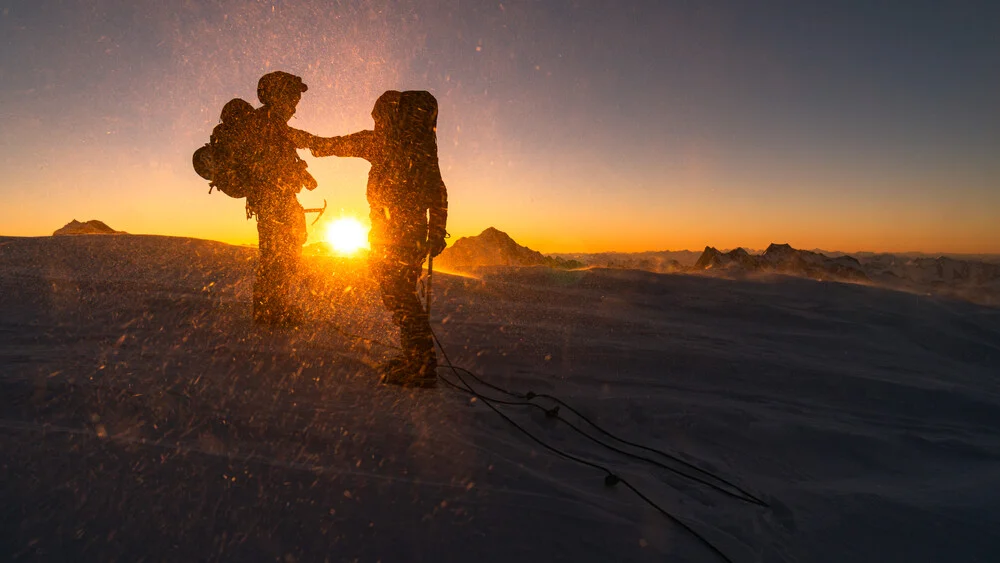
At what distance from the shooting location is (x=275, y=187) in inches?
197

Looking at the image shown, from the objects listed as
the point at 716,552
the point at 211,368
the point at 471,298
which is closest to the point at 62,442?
the point at 211,368

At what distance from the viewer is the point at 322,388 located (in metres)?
3.35

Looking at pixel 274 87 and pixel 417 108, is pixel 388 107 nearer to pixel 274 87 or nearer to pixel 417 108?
pixel 417 108

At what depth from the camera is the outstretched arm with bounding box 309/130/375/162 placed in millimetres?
4441

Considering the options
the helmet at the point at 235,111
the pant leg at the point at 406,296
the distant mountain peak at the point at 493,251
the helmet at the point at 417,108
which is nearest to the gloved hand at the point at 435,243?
the pant leg at the point at 406,296

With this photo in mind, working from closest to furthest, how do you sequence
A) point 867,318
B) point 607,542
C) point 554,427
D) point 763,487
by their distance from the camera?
point 607,542, point 763,487, point 554,427, point 867,318

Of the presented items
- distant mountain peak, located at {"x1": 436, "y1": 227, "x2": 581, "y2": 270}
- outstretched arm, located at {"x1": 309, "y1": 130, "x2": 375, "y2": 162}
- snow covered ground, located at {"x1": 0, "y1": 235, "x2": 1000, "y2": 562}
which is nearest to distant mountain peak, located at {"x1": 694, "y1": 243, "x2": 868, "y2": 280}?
distant mountain peak, located at {"x1": 436, "y1": 227, "x2": 581, "y2": 270}

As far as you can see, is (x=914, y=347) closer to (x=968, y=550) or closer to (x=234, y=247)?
(x=968, y=550)

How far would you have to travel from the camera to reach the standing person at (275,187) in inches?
192

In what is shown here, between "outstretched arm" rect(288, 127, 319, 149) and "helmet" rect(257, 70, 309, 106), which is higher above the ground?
"helmet" rect(257, 70, 309, 106)

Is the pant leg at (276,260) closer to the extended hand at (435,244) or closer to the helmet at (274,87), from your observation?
the helmet at (274,87)

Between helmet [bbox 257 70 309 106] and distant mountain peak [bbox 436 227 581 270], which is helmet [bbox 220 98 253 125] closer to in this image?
helmet [bbox 257 70 309 106]

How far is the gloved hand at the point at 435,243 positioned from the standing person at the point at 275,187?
2.07m

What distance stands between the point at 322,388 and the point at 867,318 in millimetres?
7738
